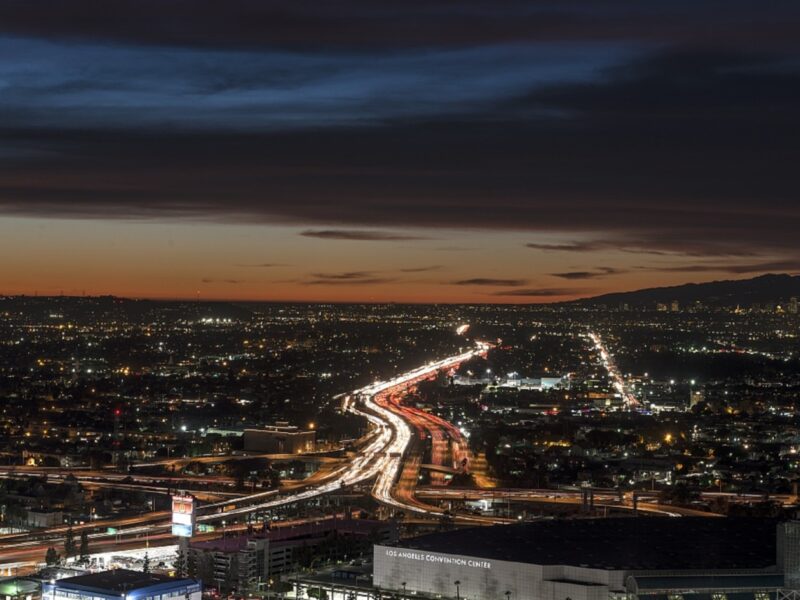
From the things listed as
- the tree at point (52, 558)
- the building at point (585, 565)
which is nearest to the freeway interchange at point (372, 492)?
the tree at point (52, 558)

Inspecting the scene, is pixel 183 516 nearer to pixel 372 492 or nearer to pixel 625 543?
pixel 625 543

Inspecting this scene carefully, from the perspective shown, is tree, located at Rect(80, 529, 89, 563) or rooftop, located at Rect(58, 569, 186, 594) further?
tree, located at Rect(80, 529, 89, 563)

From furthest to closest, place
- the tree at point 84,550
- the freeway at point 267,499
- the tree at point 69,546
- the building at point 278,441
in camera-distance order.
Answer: the building at point 278,441 → the freeway at point 267,499 → the tree at point 69,546 → the tree at point 84,550

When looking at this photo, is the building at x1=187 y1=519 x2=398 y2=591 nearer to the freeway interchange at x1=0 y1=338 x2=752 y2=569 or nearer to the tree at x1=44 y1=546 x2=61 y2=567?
the tree at x1=44 y1=546 x2=61 y2=567

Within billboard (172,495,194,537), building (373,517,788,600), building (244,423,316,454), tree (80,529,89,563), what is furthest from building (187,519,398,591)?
building (244,423,316,454)

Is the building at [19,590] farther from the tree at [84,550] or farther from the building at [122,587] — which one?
the tree at [84,550]

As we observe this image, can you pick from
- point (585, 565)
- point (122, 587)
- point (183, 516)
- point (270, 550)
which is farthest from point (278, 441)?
point (585, 565)
